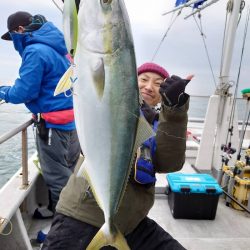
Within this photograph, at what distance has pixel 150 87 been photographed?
2.17 metres

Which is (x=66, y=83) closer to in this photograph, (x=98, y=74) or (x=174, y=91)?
(x=98, y=74)

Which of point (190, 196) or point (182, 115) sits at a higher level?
point (182, 115)

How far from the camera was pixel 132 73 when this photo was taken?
1139 mm

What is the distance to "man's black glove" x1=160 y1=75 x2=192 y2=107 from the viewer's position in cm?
160

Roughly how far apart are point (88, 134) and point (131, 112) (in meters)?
0.18

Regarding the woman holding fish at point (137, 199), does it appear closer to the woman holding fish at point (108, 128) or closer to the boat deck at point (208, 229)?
the woman holding fish at point (108, 128)

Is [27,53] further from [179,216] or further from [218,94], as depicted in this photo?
[218,94]

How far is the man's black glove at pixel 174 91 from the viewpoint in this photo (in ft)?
5.24

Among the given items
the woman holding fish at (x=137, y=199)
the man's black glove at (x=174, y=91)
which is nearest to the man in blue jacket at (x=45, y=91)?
the woman holding fish at (x=137, y=199)

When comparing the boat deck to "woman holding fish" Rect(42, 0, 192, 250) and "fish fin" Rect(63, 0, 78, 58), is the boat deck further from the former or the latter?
"fish fin" Rect(63, 0, 78, 58)

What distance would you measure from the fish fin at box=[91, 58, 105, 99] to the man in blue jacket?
1.89m

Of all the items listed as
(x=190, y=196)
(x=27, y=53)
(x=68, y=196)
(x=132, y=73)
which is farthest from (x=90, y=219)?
(x=190, y=196)

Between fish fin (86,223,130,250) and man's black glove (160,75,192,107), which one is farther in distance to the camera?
man's black glove (160,75,192,107)

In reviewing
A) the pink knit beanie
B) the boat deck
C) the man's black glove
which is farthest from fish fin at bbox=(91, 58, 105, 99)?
the boat deck
